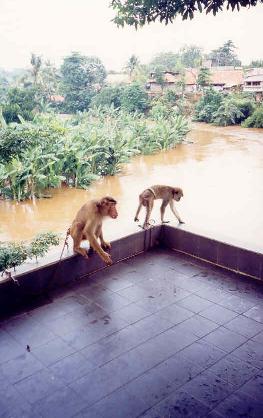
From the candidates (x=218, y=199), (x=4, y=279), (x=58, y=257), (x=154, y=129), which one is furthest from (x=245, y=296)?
(x=154, y=129)

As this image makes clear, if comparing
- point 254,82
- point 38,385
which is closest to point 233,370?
point 38,385

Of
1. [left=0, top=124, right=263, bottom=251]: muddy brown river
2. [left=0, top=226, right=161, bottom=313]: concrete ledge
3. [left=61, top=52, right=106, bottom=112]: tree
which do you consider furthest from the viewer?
[left=61, top=52, right=106, bottom=112]: tree

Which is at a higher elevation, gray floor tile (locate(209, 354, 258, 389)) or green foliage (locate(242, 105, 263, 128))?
green foliage (locate(242, 105, 263, 128))

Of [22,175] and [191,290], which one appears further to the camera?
[22,175]

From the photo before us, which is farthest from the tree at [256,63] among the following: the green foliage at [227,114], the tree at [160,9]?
the tree at [160,9]

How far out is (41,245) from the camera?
14.1 feet

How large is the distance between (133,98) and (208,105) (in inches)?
226

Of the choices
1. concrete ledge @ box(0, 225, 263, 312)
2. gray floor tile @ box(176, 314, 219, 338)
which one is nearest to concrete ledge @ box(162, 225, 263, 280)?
concrete ledge @ box(0, 225, 263, 312)

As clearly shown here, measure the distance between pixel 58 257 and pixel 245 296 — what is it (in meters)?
2.00

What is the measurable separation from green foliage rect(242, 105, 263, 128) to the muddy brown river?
785cm

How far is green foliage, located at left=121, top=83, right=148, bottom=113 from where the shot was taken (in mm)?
30078

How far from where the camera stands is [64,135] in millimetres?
13109

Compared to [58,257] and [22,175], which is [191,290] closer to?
[58,257]

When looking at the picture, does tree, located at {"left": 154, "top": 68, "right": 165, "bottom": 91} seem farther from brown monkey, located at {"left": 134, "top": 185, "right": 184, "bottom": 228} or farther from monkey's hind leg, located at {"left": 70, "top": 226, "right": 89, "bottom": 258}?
monkey's hind leg, located at {"left": 70, "top": 226, "right": 89, "bottom": 258}
